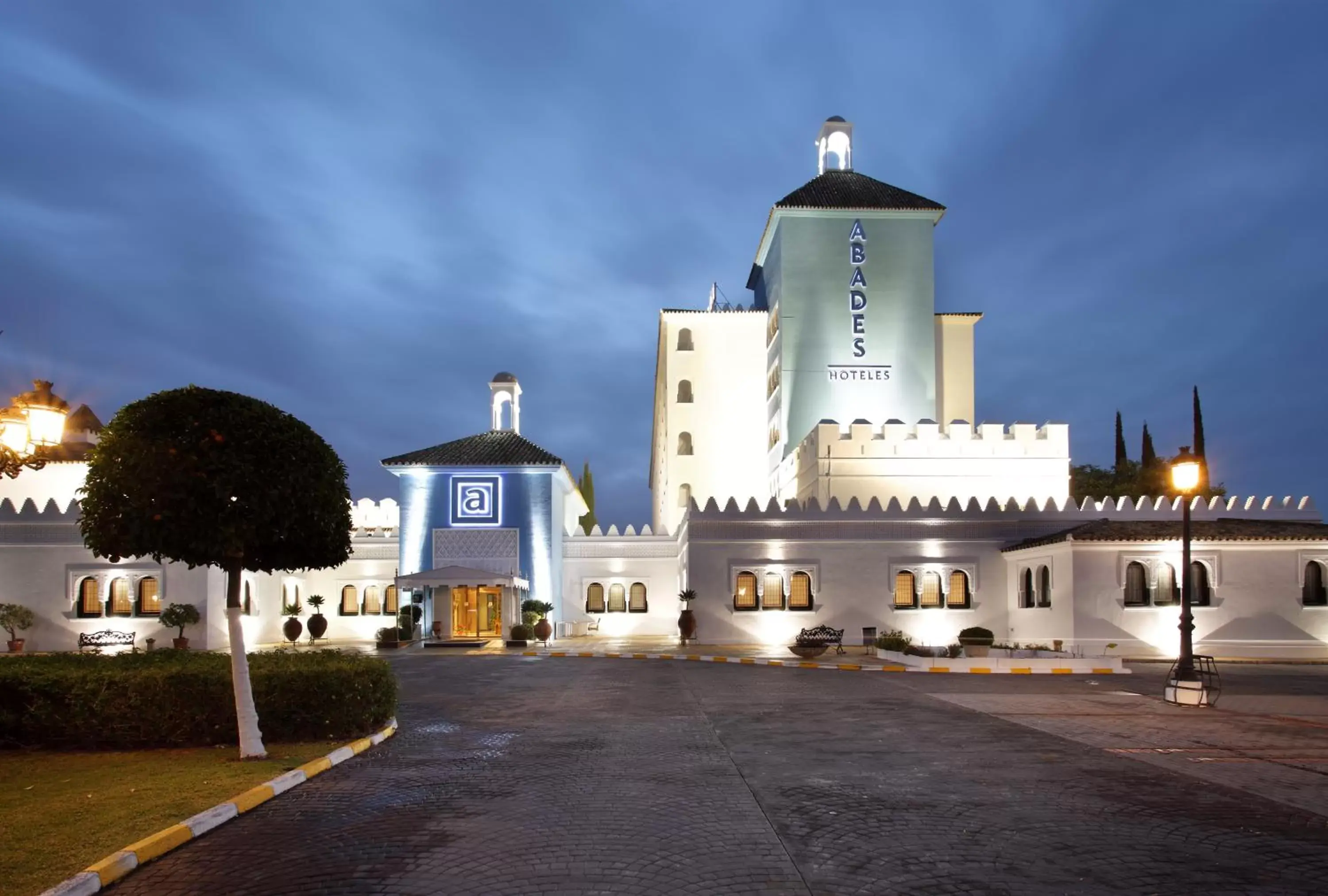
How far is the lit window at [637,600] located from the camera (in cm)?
4084

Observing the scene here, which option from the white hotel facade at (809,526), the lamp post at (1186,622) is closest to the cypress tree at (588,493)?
the white hotel facade at (809,526)

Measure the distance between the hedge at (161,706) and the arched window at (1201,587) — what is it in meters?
25.7

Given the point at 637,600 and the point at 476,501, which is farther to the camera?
the point at 637,600

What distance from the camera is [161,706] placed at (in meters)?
11.4

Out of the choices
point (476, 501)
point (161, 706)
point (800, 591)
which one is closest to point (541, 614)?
point (476, 501)

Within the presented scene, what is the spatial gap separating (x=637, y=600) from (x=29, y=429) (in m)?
32.0

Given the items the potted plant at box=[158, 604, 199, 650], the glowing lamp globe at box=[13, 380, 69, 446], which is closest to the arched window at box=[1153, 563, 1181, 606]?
the glowing lamp globe at box=[13, 380, 69, 446]

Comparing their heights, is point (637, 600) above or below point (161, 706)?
above

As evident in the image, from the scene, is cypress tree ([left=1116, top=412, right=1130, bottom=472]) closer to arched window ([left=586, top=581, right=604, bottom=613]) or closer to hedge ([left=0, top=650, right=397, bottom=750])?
arched window ([left=586, top=581, right=604, bottom=613])

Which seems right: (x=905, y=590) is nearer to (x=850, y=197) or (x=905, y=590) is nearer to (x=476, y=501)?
(x=476, y=501)

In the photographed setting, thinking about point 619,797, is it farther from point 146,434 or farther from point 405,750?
point 146,434

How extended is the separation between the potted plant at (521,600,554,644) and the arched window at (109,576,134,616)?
13.1 metres

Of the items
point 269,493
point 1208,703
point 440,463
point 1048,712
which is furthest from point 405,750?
point 440,463

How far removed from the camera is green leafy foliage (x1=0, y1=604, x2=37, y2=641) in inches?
Result: 1280
